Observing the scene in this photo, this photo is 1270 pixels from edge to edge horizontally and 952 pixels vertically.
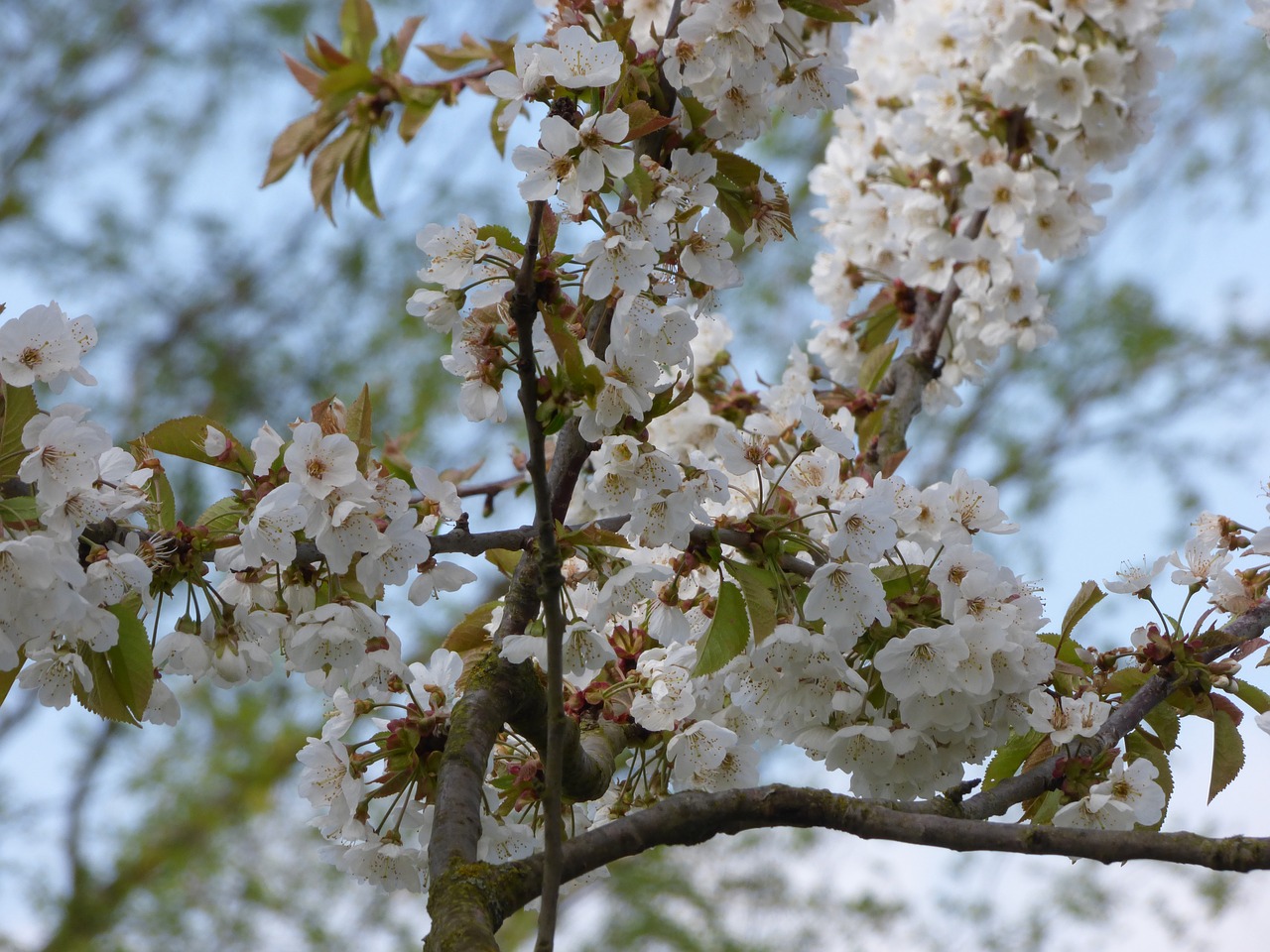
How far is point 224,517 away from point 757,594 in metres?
0.54

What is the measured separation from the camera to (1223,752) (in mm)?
1442

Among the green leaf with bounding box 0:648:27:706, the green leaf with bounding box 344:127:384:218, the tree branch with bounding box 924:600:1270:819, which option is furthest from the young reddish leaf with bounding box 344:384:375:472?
the green leaf with bounding box 344:127:384:218

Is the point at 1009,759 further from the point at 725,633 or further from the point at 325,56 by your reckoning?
the point at 325,56

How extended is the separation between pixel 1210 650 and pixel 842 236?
1.16 metres

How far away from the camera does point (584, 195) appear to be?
1.15 m

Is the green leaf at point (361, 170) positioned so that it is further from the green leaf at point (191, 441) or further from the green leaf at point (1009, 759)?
the green leaf at point (1009, 759)

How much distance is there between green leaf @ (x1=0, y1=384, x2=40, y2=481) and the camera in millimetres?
1080

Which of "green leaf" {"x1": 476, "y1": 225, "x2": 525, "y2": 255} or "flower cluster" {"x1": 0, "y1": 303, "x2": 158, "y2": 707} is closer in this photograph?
"flower cluster" {"x1": 0, "y1": 303, "x2": 158, "y2": 707}

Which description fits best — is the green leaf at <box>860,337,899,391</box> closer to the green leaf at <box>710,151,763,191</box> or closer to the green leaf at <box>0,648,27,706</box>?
the green leaf at <box>710,151,763,191</box>

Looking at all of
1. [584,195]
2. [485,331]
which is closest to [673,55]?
[584,195]

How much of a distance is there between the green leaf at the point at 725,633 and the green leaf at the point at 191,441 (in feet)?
1.64

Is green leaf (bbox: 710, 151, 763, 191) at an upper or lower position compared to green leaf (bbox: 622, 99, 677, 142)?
upper

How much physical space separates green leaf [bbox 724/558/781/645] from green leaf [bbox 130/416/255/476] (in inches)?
20.0

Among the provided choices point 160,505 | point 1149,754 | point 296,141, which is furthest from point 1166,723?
point 296,141
